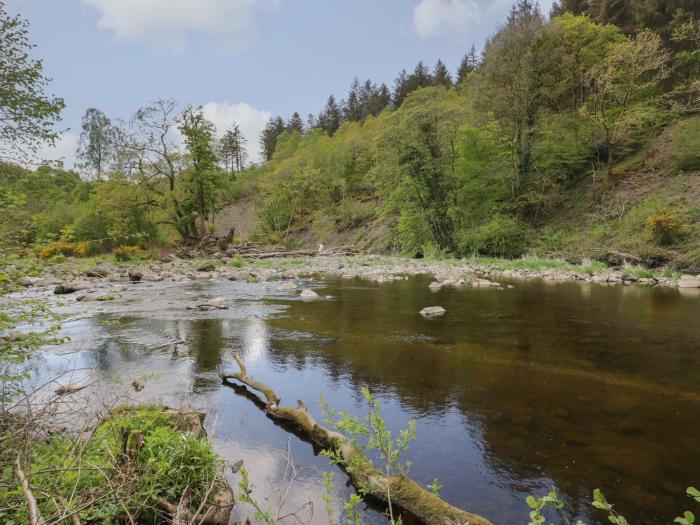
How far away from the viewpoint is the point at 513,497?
3014 mm

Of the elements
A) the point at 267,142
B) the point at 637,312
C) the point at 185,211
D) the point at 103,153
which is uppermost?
the point at 267,142

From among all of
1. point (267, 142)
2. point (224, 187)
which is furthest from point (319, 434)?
point (267, 142)

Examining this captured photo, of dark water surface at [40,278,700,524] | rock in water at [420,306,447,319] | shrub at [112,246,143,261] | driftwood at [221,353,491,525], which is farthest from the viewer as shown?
shrub at [112,246,143,261]

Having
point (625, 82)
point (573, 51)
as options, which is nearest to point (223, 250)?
point (625, 82)

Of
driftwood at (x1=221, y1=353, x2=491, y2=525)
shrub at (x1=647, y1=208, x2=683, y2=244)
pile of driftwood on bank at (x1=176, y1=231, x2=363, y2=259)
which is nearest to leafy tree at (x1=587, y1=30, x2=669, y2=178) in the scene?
shrub at (x1=647, y1=208, x2=683, y2=244)

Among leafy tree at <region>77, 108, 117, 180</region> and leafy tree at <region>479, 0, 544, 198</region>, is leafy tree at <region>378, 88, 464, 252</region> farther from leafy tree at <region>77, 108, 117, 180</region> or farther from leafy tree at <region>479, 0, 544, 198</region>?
leafy tree at <region>77, 108, 117, 180</region>

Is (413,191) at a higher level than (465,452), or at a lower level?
higher

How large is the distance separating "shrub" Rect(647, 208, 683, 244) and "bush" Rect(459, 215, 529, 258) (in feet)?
24.3

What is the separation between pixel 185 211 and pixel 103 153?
28036mm

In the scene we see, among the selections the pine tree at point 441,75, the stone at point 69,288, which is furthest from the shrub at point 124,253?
the pine tree at point 441,75

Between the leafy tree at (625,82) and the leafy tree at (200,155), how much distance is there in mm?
28294

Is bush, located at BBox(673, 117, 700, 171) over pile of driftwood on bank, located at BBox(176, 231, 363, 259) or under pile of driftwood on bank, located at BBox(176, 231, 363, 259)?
over

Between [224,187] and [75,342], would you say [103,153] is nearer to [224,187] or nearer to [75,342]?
[224,187]

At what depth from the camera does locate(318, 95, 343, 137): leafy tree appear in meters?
84.3
